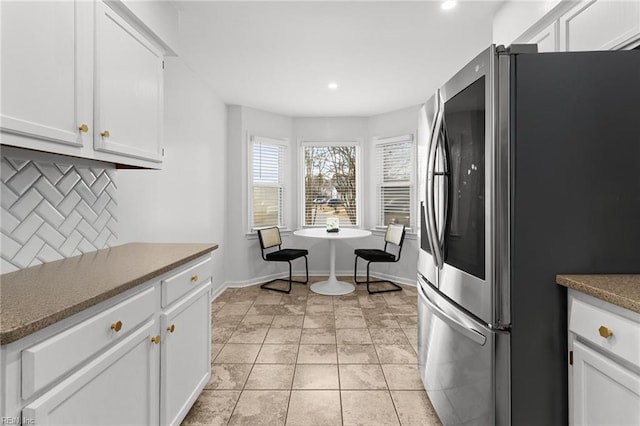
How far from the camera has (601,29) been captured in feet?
4.78

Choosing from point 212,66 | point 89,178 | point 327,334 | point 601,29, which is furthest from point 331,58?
point 327,334

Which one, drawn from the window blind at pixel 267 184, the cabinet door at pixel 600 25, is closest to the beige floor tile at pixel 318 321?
→ the window blind at pixel 267 184

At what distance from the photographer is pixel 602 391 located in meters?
1.02

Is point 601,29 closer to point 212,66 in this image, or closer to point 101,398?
point 101,398

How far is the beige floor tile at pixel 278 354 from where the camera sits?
8.04ft

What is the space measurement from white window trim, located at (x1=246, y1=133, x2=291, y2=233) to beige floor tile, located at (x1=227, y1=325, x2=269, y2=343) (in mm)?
1751

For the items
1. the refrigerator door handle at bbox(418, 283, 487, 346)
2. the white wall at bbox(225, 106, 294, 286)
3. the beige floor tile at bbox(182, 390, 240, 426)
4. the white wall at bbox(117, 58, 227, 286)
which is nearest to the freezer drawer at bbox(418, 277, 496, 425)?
the refrigerator door handle at bbox(418, 283, 487, 346)

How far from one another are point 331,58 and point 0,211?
8.74 feet

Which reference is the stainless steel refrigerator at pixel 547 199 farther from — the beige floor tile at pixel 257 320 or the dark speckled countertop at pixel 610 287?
the beige floor tile at pixel 257 320

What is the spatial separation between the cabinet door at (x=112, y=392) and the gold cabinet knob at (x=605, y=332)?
1.62 metres

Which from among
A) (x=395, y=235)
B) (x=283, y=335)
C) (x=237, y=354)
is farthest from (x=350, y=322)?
(x=395, y=235)

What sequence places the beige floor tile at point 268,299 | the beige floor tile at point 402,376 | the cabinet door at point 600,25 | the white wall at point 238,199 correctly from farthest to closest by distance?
the white wall at point 238,199
the beige floor tile at point 268,299
the beige floor tile at point 402,376
the cabinet door at point 600,25

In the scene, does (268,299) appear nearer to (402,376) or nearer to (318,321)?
(318,321)

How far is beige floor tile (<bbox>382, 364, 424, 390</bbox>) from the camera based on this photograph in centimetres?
212
